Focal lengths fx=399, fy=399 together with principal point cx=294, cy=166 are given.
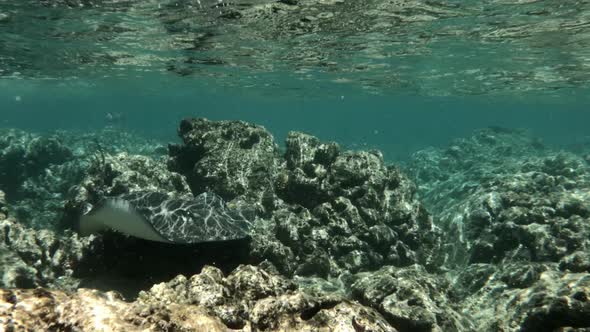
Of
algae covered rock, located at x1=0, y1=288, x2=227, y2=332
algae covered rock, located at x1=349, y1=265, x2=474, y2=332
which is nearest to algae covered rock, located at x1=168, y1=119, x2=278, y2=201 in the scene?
algae covered rock, located at x1=349, y1=265, x2=474, y2=332

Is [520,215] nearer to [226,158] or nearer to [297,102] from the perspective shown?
[226,158]

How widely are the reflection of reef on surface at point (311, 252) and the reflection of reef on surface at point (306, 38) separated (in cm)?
620

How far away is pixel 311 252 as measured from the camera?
10.1 meters

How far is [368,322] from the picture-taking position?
12.5 feet

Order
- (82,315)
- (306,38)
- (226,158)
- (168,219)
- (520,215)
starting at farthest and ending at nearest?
(306,38), (226,158), (520,215), (168,219), (82,315)

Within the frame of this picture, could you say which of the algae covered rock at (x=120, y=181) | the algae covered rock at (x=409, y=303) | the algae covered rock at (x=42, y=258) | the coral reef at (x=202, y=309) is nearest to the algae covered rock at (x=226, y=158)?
the algae covered rock at (x=120, y=181)

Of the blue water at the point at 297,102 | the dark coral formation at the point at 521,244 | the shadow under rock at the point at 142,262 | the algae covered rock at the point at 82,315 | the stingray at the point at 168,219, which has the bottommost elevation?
the blue water at the point at 297,102

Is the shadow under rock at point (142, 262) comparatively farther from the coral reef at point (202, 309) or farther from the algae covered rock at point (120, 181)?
the algae covered rock at point (120, 181)

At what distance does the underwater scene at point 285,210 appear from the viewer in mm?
4766

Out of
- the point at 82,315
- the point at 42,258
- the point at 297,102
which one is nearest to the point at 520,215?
the point at 82,315

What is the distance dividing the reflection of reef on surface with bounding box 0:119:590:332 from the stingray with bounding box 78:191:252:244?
0.54 meters

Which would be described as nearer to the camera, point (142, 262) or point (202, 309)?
point (202, 309)

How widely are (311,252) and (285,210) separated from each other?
1.58m

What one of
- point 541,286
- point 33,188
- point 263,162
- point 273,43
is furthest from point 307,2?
point 33,188
